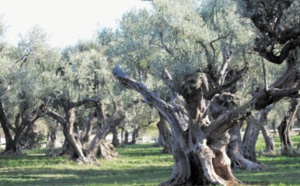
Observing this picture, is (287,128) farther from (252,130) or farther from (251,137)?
(251,137)

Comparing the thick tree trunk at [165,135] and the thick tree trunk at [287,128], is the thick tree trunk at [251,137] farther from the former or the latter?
the thick tree trunk at [165,135]

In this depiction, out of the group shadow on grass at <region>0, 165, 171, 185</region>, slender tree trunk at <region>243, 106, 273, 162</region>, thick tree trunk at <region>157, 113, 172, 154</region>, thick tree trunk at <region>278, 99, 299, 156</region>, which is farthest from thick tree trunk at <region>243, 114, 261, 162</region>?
thick tree trunk at <region>157, 113, 172, 154</region>

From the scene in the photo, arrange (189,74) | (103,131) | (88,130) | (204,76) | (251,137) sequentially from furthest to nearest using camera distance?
(88,130) < (103,131) < (251,137) < (204,76) < (189,74)

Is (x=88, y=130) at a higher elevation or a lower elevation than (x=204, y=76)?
higher

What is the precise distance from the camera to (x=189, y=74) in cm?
1517

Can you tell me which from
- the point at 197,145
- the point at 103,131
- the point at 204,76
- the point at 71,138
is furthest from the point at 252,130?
the point at 197,145

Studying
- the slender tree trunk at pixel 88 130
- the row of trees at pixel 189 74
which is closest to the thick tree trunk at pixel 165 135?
the slender tree trunk at pixel 88 130

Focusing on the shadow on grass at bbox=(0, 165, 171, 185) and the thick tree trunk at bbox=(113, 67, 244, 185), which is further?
the shadow on grass at bbox=(0, 165, 171, 185)

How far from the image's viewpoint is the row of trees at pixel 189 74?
46.7 feet

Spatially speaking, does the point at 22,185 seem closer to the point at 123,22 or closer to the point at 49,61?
the point at 123,22

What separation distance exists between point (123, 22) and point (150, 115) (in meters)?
30.8

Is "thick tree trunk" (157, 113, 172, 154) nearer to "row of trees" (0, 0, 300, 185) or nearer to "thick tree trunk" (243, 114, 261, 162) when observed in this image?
"row of trees" (0, 0, 300, 185)

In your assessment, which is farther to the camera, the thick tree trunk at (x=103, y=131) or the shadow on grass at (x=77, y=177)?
the thick tree trunk at (x=103, y=131)

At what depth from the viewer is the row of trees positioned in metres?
14.2
